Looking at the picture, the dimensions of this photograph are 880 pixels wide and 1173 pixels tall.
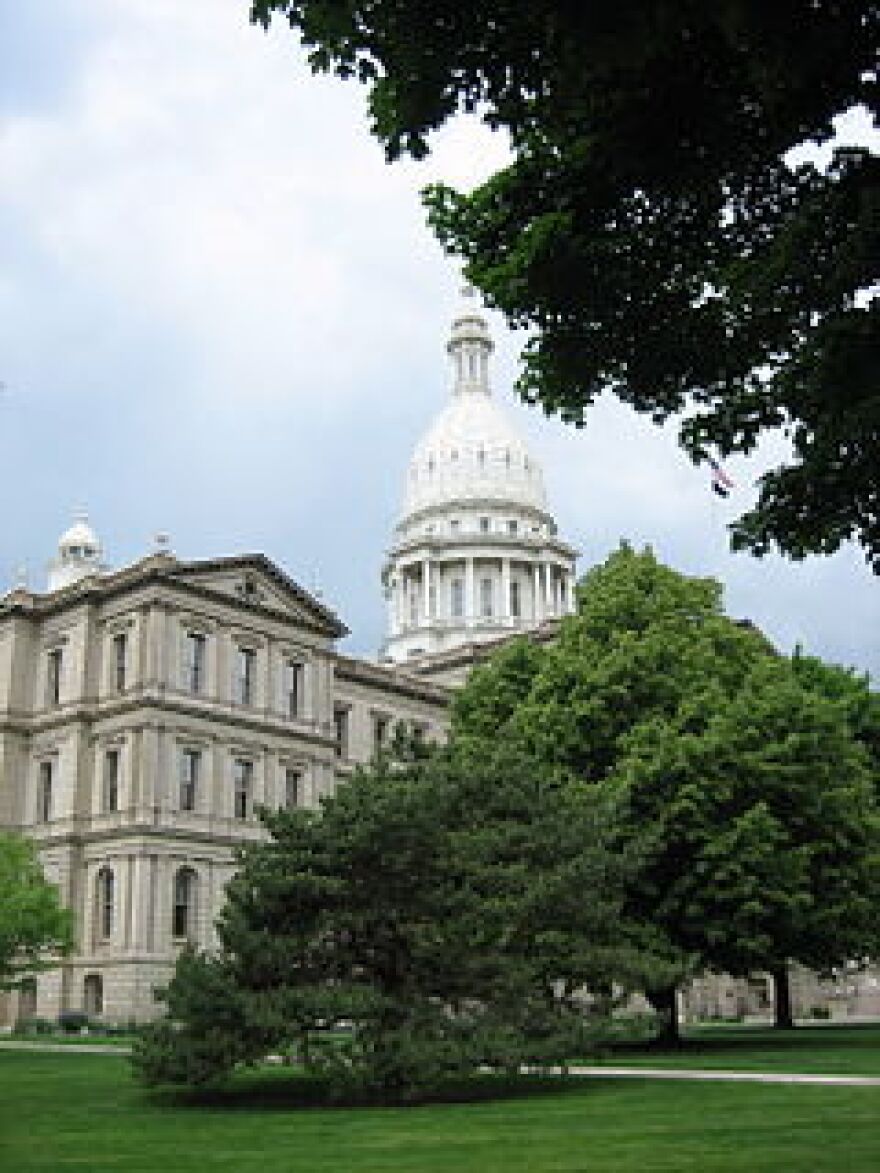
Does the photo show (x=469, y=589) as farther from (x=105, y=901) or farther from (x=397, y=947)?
(x=397, y=947)

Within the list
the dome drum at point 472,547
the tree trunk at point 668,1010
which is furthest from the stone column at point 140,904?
the dome drum at point 472,547

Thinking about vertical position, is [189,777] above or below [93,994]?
above

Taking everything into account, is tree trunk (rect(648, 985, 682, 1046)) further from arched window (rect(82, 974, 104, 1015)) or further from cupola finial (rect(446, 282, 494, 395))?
cupola finial (rect(446, 282, 494, 395))

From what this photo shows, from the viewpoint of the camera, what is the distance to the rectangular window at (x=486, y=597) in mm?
110312

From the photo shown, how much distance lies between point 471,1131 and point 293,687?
52.2 meters

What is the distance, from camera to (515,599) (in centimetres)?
11062

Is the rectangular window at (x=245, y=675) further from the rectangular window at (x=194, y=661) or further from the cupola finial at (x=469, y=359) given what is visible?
the cupola finial at (x=469, y=359)

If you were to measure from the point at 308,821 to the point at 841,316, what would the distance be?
43.0 ft

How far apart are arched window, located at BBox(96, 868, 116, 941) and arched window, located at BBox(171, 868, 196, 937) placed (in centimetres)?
263

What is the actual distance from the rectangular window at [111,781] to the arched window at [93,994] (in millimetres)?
7201

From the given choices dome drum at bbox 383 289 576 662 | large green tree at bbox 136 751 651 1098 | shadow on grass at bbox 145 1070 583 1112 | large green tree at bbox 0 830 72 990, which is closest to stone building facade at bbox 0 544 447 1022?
large green tree at bbox 0 830 72 990

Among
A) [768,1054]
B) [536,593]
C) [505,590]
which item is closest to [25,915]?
[768,1054]

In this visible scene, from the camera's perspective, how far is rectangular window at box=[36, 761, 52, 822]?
6372cm

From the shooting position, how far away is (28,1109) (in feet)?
67.7
